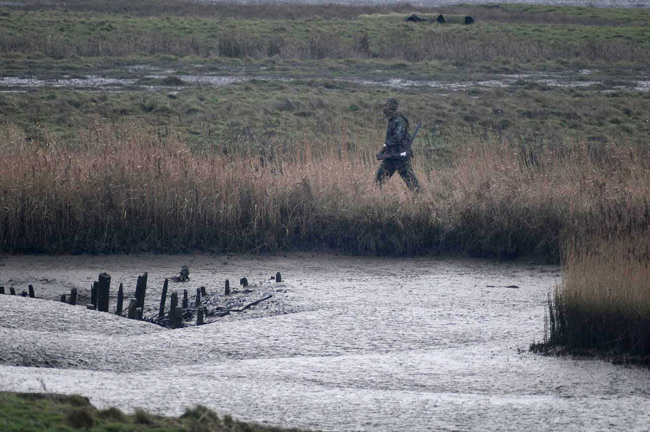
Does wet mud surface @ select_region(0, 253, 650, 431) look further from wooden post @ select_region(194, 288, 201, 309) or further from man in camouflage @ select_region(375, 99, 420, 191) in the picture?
man in camouflage @ select_region(375, 99, 420, 191)

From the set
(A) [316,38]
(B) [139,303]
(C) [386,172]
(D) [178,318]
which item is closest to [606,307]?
(D) [178,318]

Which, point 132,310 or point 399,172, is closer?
point 132,310

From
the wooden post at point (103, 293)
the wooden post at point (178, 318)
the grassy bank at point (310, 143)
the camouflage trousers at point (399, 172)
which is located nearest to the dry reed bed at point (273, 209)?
the grassy bank at point (310, 143)

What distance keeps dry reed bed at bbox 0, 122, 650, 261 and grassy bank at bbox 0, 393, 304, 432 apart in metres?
6.90

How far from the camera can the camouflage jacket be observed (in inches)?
519

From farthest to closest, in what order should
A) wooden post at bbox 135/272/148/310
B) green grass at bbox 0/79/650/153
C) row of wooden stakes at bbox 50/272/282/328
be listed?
green grass at bbox 0/79/650/153 → wooden post at bbox 135/272/148/310 → row of wooden stakes at bbox 50/272/282/328

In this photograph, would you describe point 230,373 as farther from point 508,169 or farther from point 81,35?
point 81,35

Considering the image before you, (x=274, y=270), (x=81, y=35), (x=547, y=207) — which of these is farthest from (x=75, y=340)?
(x=81, y=35)

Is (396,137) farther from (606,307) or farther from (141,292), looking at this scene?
(606,307)

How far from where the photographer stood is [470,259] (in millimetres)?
12531

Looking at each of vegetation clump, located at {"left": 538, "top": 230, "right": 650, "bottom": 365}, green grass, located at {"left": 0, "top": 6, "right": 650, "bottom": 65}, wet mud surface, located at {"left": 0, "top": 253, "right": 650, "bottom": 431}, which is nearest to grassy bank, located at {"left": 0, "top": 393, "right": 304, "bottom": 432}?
wet mud surface, located at {"left": 0, "top": 253, "right": 650, "bottom": 431}

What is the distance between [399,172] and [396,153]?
0.32 metres

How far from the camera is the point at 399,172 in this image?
13305 mm

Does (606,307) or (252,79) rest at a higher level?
(252,79)
